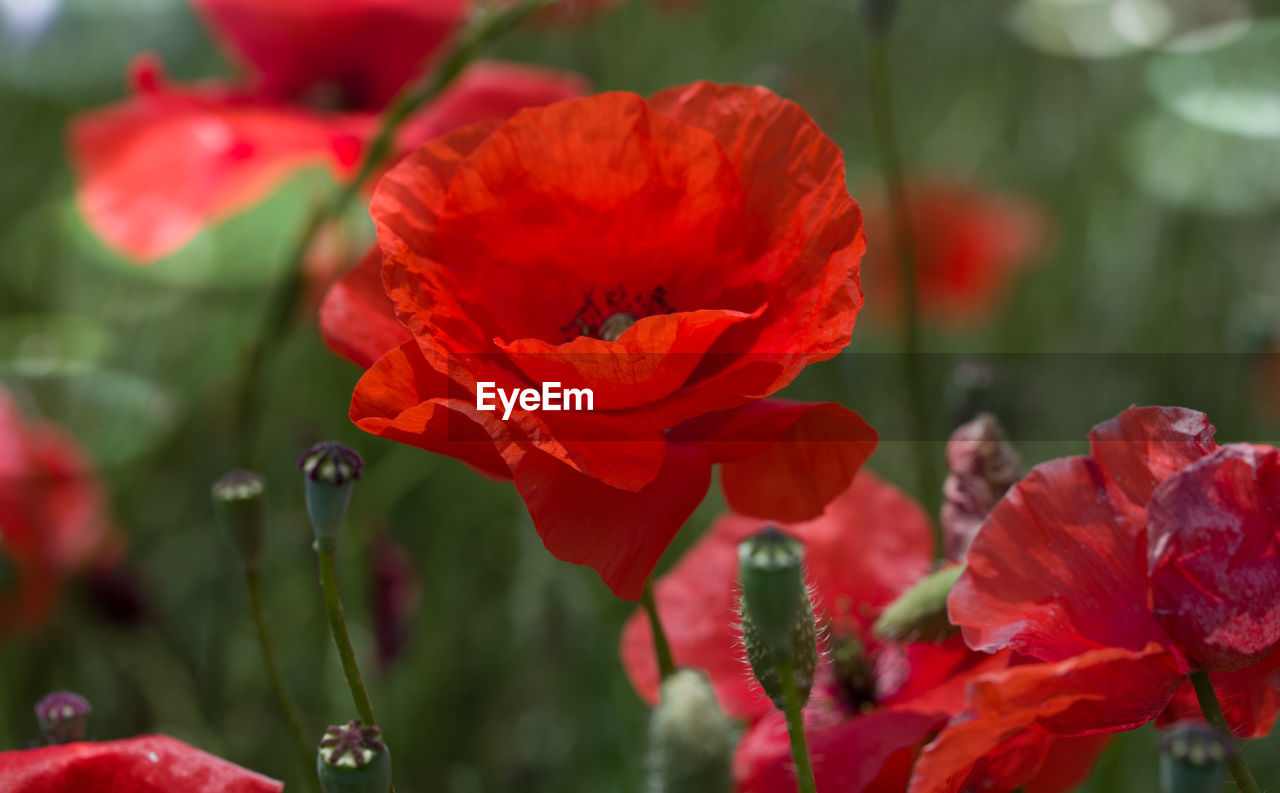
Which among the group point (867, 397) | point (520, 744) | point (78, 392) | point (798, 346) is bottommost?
point (520, 744)

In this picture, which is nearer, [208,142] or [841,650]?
[841,650]

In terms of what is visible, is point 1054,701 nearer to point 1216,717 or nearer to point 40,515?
point 1216,717

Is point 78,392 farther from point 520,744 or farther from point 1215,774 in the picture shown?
point 1215,774

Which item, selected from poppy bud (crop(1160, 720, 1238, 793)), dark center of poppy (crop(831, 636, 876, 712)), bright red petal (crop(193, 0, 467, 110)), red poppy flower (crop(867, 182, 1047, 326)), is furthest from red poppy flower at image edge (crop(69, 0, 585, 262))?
red poppy flower (crop(867, 182, 1047, 326))

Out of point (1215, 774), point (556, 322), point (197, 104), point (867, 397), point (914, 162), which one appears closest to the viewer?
point (1215, 774)

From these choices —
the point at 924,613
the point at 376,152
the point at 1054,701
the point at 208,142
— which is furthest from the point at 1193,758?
the point at 208,142

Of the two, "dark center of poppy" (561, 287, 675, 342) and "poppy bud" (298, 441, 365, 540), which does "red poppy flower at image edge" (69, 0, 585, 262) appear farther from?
"poppy bud" (298, 441, 365, 540)

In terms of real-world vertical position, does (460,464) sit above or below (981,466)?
below

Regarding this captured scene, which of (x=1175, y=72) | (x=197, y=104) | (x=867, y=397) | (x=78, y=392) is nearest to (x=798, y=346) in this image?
(x=197, y=104)
